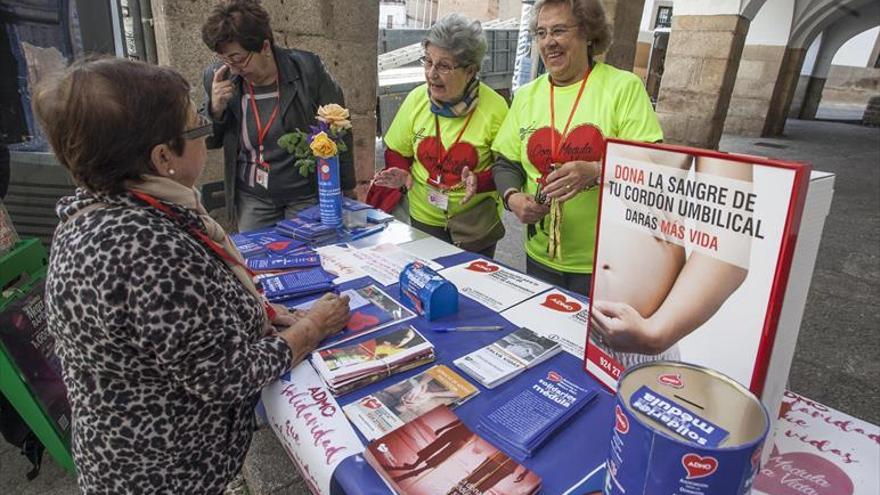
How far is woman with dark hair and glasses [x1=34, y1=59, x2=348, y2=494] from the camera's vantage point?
2.97 feet

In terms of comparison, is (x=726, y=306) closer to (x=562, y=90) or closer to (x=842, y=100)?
(x=562, y=90)

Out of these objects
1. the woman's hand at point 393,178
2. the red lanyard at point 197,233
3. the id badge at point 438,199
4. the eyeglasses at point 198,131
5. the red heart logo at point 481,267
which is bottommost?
the red heart logo at point 481,267

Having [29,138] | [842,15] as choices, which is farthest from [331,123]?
[842,15]

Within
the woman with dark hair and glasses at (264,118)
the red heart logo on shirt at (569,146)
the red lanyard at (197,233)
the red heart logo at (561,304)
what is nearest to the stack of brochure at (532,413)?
the red heart logo at (561,304)

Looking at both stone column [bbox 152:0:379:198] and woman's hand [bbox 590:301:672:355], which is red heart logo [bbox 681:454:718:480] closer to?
woman's hand [bbox 590:301:672:355]

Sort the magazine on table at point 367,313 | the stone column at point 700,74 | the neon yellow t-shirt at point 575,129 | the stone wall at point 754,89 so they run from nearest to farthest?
the magazine on table at point 367,313 < the neon yellow t-shirt at point 575,129 < the stone column at point 700,74 < the stone wall at point 754,89

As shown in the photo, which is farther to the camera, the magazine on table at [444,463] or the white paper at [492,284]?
the white paper at [492,284]

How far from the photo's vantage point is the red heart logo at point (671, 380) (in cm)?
69

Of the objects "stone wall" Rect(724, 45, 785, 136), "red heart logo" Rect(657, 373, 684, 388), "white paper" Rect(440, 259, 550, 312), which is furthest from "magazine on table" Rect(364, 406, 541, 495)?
"stone wall" Rect(724, 45, 785, 136)

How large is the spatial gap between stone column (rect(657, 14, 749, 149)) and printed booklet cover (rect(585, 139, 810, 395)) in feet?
25.1

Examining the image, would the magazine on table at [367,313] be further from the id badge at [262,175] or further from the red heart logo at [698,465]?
the id badge at [262,175]

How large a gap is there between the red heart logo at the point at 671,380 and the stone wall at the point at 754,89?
1425 centimetres

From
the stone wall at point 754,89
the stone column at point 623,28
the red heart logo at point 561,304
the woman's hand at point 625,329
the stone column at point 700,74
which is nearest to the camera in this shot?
the woman's hand at point 625,329

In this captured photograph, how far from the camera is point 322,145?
6.40ft
